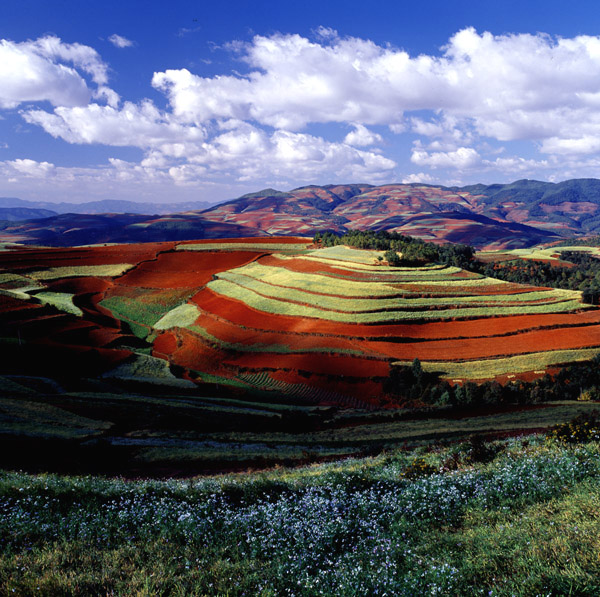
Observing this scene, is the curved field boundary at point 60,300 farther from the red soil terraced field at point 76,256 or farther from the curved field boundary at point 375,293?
the curved field boundary at point 375,293

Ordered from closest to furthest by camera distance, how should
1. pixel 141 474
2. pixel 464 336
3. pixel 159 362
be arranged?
pixel 141 474 < pixel 159 362 < pixel 464 336

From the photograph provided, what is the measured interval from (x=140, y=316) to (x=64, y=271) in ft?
102

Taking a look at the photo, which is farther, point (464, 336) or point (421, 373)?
point (464, 336)

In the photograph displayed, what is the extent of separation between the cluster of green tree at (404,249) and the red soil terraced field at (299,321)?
6.71 m

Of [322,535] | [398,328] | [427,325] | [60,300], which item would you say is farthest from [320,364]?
[60,300]

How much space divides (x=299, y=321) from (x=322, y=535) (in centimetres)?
5269

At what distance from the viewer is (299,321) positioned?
60531 mm

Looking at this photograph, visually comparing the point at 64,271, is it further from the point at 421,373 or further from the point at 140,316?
the point at 421,373

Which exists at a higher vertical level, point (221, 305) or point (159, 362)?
point (221, 305)

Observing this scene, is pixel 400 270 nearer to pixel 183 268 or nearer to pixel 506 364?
pixel 506 364

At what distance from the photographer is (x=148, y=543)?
779 centimetres

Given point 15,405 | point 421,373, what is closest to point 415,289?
point 421,373

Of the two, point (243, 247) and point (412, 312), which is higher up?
point (243, 247)

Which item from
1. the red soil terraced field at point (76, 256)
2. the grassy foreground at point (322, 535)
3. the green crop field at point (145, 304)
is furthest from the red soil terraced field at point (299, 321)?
the grassy foreground at point (322, 535)
